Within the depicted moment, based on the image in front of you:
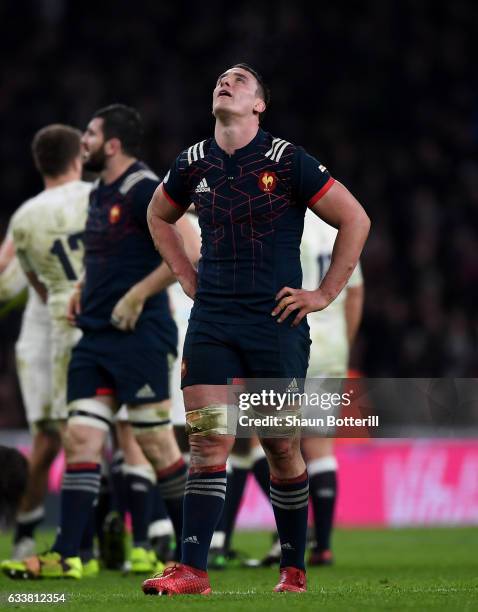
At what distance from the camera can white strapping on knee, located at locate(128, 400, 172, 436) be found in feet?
→ 24.6

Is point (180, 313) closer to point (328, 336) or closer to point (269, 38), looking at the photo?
point (328, 336)

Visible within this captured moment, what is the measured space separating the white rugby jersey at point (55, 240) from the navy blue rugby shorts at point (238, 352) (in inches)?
105

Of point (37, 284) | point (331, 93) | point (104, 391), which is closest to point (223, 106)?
point (104, 391)

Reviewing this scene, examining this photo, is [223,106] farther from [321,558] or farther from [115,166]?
[321,558]

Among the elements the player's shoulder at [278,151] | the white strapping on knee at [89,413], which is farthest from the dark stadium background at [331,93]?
the player's shoulder at [278,151]

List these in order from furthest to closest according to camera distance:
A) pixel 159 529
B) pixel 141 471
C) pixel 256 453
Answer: pixel 256 453 → pixel 159 529 → pixel 141 471

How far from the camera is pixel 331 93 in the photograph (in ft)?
66.1

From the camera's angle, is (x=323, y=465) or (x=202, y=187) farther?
(x=323, y=465)

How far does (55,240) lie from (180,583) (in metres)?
3.21

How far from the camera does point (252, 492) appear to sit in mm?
14047

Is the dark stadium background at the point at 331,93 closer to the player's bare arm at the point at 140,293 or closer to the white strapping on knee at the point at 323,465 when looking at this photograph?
the white strapping on knee at the point at 323,465

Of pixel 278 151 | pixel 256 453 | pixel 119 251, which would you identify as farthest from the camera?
pixel 256 453

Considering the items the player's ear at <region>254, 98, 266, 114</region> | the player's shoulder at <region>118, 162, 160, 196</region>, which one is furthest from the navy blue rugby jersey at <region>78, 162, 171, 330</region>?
the player's ear at <region>254, 98, 266, 114</region>

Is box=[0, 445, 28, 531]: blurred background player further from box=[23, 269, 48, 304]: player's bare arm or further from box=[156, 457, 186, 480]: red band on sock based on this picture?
box=[23, 269, 48, 304]: player's bare arm
